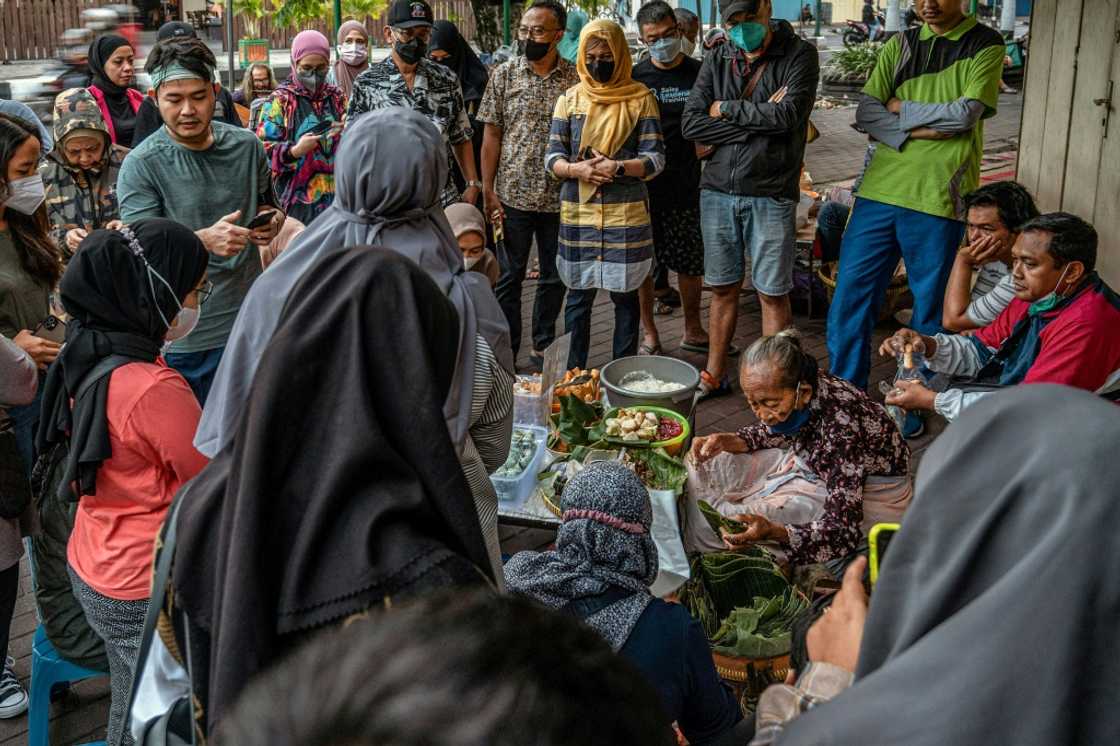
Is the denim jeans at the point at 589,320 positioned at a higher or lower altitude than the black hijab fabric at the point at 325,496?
lower

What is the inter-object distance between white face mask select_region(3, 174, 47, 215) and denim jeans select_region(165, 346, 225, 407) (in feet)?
2.52

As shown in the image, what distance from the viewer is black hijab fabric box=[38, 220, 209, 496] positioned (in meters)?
2.51

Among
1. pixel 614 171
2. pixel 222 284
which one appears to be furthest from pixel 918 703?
pixel 614 171

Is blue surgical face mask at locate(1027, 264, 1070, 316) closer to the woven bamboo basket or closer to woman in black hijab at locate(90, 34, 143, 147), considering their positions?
the woven bamboo basket

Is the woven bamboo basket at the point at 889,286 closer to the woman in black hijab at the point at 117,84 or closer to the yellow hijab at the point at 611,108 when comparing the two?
the yellow hijab at the point at 611,108

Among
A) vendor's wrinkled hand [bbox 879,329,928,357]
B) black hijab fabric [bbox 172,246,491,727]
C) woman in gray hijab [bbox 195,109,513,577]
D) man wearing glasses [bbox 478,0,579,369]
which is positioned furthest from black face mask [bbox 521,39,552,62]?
black hijab fabric [bbox 172,246,491,727]

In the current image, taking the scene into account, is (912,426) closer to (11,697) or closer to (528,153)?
(528,153)

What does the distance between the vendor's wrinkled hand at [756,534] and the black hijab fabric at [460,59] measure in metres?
4.45

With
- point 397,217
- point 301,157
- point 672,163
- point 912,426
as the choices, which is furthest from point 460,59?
point 397,217

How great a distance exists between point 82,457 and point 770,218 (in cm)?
368

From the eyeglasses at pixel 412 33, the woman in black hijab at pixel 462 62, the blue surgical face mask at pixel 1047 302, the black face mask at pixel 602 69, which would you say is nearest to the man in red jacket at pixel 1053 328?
the blue surgical face mask at pixel 1047 302

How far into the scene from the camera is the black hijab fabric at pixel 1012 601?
126 centimetres

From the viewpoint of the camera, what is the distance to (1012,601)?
4.17 feet

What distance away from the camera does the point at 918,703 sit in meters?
1.29
